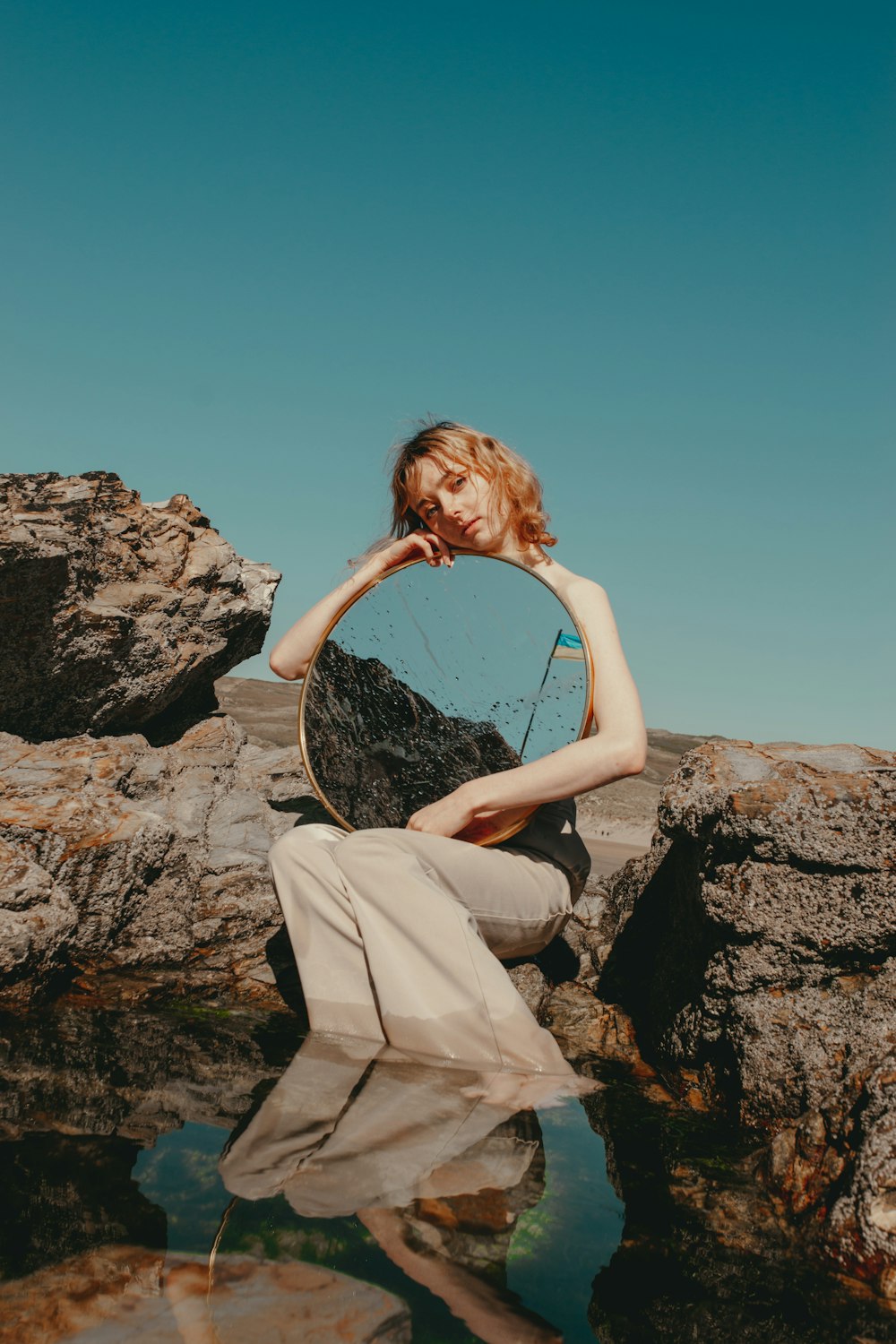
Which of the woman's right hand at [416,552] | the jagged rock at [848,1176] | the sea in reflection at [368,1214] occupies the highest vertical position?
the woman's right hand at [416,552]

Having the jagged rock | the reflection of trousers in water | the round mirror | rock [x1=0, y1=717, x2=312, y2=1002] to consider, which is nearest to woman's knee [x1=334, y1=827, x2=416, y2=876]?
the reflection of trousers in water

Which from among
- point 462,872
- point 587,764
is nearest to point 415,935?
point 462,872

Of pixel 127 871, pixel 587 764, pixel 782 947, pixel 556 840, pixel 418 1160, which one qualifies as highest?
pixel 587 764

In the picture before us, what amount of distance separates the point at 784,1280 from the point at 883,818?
60.9 inches

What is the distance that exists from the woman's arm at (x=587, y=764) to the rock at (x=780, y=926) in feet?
1.37

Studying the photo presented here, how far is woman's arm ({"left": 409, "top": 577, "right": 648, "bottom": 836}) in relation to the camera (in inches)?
118

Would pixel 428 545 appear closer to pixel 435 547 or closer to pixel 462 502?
pixel 435 547

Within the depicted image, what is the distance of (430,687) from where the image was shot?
3873 mm

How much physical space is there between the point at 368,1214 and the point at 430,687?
2.34m

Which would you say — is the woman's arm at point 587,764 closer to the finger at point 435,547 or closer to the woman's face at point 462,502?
the woman's face at point 462,502

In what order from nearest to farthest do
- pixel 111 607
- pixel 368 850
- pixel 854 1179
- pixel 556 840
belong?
pixel 854 1179 → pixel 368 850 → pixel 556 840 → pixel 111 607

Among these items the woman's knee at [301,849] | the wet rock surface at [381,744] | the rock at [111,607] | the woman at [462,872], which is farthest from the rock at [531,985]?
the rock at [111,607]


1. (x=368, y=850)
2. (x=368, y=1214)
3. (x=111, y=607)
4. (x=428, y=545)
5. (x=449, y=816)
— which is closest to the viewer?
(x=368, y=1214)

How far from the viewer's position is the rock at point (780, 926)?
2.76 meters
